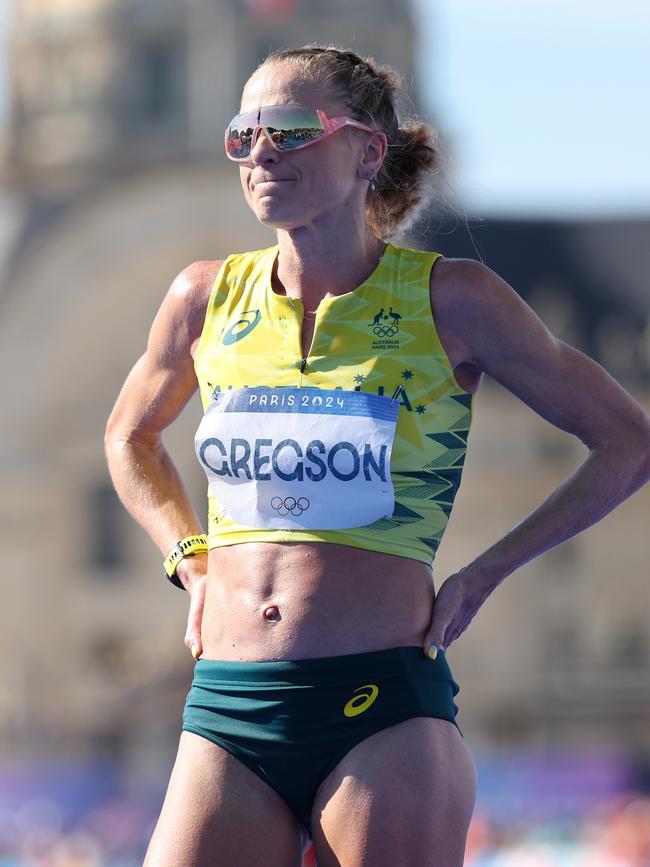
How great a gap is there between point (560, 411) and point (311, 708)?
2.29ft

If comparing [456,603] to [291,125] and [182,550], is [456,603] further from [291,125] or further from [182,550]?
[291,125]

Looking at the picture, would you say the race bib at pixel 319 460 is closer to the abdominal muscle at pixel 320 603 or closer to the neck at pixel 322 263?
the abdominal muscle at pixel 320 603

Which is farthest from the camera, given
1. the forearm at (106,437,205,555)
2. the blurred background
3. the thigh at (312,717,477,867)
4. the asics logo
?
the blurred background

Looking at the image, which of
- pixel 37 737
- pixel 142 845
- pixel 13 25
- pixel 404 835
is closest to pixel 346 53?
pixel 404 835

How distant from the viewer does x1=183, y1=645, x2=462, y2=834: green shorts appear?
166 inches

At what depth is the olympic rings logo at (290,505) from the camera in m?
4.32

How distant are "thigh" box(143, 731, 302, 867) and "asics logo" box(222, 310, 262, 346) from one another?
743 millimetres

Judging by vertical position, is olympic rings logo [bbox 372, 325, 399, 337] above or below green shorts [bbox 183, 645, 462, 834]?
above

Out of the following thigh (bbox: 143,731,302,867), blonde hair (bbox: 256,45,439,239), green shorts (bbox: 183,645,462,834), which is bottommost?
thigh (bbox: 143,731,302,867)

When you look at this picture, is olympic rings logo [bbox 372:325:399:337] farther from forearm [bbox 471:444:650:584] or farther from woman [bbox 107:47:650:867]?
forearm [bbox 471:444:650:584]

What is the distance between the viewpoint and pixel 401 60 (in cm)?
6550

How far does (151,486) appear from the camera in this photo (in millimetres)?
4746

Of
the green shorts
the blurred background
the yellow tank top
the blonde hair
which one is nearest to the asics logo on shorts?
the green shorts

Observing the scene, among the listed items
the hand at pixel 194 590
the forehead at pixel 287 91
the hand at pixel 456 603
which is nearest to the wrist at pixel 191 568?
the hand at pixel 194 590
